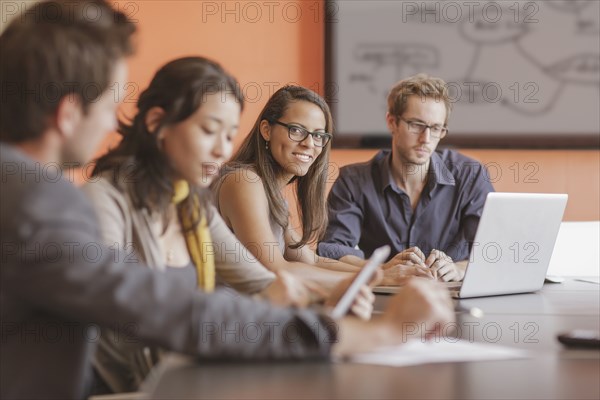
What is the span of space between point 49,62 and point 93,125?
0.40 feet

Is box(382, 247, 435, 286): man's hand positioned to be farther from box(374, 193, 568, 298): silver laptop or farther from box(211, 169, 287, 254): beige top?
box(211, 169, 287, 254): beige top

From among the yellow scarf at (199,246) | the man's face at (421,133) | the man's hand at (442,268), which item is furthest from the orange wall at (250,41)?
the yellow scarf at (199,246)

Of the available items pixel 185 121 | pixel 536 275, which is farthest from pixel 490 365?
pixel 536 275

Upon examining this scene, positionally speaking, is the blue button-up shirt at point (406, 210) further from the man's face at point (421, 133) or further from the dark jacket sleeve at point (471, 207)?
the man's face at point (421, 133)

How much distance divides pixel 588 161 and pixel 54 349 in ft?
9.69

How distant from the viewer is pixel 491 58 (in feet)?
11.8

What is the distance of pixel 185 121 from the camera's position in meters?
1.64

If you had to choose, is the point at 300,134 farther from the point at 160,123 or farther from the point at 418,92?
the point at 160,123

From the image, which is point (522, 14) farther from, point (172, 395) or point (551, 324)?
point (172, 395)

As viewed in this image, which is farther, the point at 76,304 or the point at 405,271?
the point at 405,271

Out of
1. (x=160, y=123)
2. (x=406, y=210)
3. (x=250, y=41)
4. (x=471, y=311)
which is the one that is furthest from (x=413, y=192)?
(x=160, y=123)

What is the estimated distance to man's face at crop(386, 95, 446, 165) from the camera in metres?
3.06

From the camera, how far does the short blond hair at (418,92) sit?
3131 millimetres

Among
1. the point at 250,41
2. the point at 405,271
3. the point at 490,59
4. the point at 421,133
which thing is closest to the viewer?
the point at 405,271
